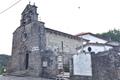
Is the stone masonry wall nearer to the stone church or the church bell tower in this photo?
the stone church

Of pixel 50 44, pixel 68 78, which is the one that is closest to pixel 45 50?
pixel 50 44

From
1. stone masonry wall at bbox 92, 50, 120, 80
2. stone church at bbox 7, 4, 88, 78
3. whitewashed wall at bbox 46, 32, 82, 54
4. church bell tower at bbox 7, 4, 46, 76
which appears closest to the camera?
stone masonry wall at bbox 92, 50, 120, 80

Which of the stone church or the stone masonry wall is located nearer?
the stone masonry wall

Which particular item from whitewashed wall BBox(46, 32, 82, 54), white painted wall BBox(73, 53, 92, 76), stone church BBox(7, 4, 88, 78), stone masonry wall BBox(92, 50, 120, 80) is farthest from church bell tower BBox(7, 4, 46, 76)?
stone masonry wall BBox(92, 50, 120, 80)

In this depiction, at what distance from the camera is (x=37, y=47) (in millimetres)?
23578

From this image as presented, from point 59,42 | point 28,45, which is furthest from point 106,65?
point 28,45

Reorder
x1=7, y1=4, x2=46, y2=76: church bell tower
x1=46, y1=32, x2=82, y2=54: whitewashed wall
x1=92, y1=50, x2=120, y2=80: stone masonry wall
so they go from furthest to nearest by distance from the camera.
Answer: x1=46, y1=32, x2=82, y2=54: whitewashed wall
x1=7, y1=4, x2=46, y2=76: church bell tower
x1=92, y1=50, x2=120, y2=80: stone masonry wall

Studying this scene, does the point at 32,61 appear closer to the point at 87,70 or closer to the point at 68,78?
the point at 68,78

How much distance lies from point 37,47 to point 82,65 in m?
9.85

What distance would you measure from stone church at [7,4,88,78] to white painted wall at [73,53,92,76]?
358 cm

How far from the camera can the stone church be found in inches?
833

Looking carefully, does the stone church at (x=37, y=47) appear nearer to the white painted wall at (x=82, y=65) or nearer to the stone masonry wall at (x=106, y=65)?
the white painted wall at (x=82, y=65)

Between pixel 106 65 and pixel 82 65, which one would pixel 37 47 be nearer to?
pixel 82 65

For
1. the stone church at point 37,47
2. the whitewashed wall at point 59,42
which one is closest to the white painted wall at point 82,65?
the stone church at point 37,47
